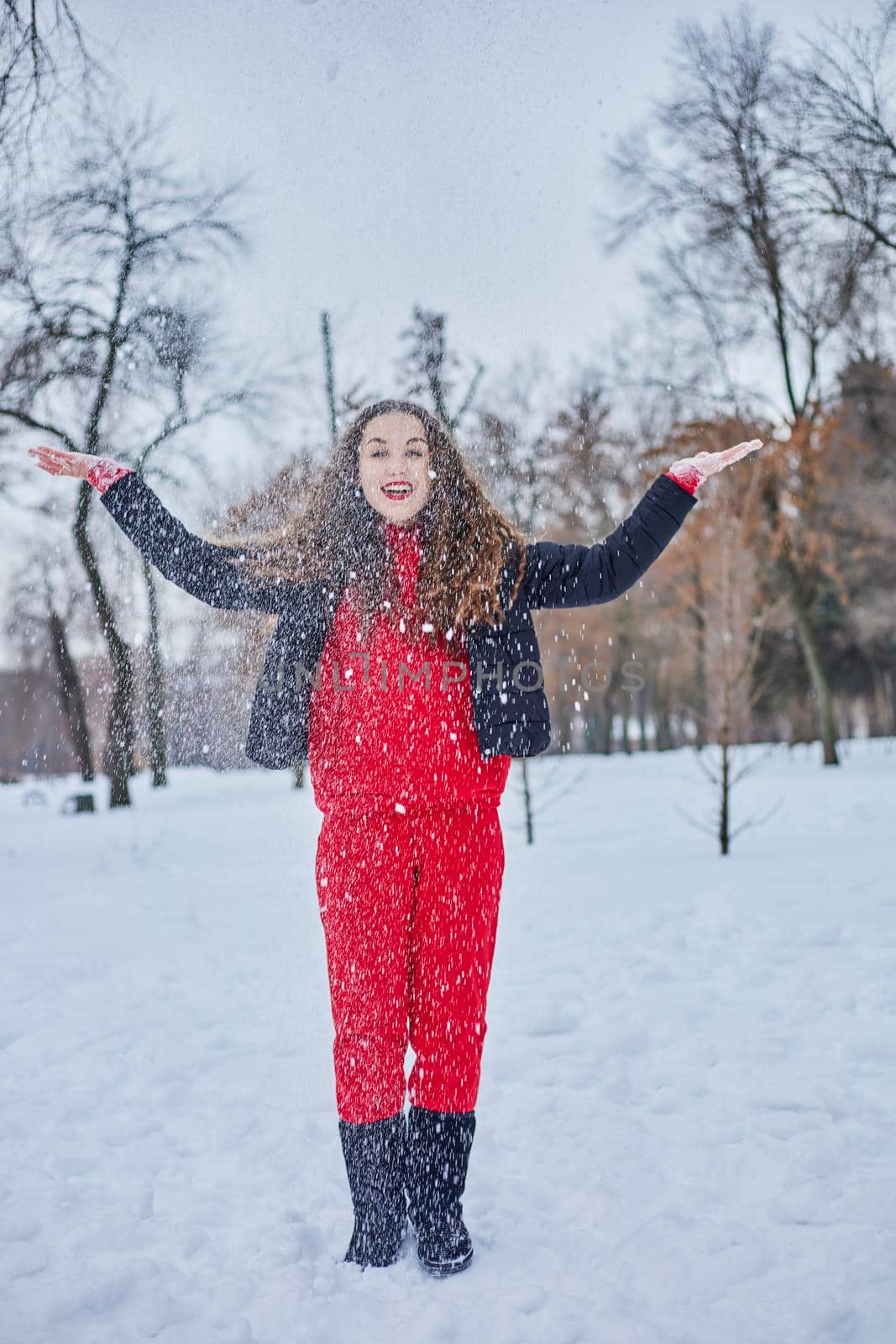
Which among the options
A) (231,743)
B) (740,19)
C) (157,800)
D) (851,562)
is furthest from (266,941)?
(851,562)

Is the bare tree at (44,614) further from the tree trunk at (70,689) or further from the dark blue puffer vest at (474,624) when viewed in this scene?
the dark blue puffer vest at (474,624)

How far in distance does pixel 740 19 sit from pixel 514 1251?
4.17m

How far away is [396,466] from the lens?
1839 millimetres

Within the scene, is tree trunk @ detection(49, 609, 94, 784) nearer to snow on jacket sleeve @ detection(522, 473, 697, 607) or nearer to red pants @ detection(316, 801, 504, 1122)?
red pants @ detection(316, 801, 504, 1122)

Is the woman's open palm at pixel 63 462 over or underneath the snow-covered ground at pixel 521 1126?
over

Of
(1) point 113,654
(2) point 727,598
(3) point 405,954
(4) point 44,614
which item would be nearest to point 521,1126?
(3) point 405,954

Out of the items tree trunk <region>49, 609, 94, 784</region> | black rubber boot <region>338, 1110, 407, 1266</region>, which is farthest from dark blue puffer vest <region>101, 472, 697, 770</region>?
tree trunk <region>49, 609, 94, 784</region>

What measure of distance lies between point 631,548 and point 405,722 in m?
0.60

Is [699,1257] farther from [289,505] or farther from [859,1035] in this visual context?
[289,505]

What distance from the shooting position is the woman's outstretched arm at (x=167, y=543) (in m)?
1.79

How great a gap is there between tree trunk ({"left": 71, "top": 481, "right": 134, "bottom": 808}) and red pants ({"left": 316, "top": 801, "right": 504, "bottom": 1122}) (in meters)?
2.44

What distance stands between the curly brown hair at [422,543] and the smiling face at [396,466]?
0.08 feet

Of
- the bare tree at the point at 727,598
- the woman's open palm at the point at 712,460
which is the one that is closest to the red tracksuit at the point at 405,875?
the woman's open palm at the point at 712,460

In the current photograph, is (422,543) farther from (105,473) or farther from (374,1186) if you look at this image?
(374,1186)
